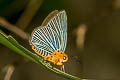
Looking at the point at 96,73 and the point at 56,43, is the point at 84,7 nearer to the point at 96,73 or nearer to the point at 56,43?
the point at 96,73

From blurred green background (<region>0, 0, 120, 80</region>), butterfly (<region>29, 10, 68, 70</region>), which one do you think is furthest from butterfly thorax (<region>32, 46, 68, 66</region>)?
blurred green background (<region>0, 0, 120, 80</region>)

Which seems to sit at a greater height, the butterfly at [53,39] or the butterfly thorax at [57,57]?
the butterfly at [53,39]

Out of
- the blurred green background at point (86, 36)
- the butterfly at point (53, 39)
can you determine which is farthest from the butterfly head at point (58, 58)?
the blurred green background at point (86, 36)

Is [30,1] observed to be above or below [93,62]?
above

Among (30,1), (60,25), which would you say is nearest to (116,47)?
(30,1)

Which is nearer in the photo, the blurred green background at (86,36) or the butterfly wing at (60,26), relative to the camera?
the butterfly wing at (60,26)

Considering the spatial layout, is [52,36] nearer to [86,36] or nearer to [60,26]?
[60,26]

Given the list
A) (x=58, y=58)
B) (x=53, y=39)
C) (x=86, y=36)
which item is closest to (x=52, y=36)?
(x=53, y=39)

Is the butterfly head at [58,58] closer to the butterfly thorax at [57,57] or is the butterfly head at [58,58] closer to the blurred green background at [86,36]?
the butterfly thorax at [57,57]
